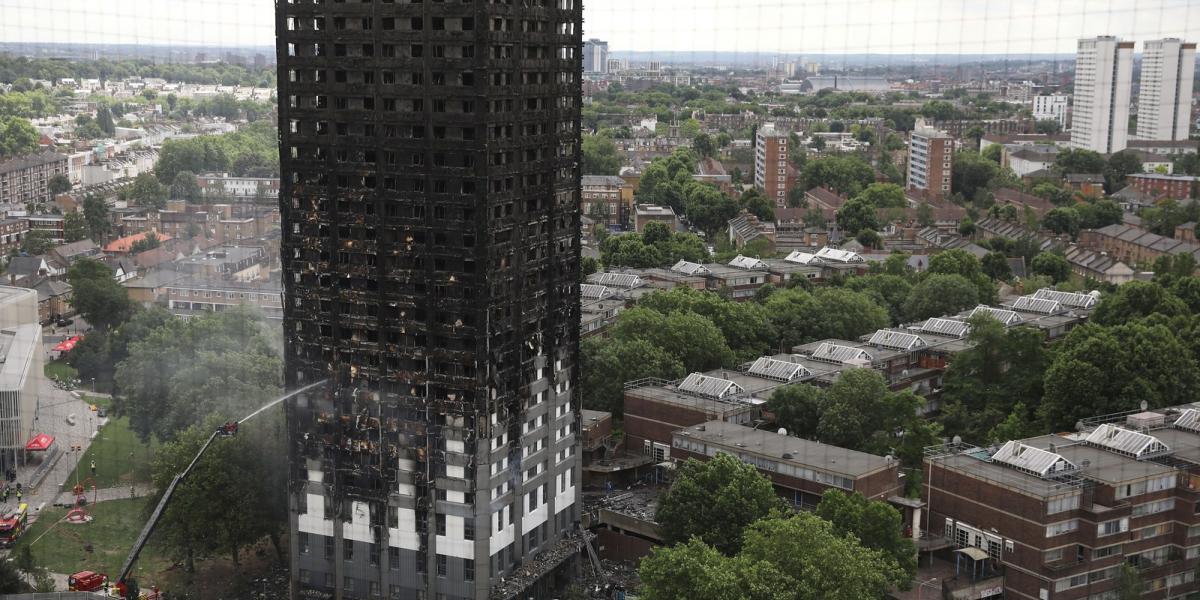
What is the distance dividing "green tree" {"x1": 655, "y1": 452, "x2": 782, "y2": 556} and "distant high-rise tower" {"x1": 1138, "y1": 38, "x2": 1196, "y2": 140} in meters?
44.3

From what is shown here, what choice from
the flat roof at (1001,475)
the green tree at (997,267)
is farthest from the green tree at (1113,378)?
the green tree at (997,267)

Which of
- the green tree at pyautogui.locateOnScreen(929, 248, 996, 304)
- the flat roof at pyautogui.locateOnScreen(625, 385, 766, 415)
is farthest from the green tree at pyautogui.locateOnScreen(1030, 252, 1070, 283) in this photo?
the flat roof at pyautogui.locateOnScreen(625, 385, 766, 415)

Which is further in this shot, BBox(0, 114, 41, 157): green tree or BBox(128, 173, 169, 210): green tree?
BBox(0, 114, 41, 157): green tree

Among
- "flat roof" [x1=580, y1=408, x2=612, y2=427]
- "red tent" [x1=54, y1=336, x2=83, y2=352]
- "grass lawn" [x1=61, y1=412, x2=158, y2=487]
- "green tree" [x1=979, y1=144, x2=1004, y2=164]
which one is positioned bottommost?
"grass lawn" [x1=61, y1=412, x2=158, y2=487]

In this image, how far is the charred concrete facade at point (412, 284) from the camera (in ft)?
45.7

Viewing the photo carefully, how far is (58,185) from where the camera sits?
130 ft

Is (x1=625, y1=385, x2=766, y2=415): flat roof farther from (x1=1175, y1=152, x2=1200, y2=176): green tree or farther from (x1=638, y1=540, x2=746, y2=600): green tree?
(x1=1175, y1=152, x2=1200, y2=176): green tree

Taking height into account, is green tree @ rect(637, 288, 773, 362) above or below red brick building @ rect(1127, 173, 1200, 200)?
below

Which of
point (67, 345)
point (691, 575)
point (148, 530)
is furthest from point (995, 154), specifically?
point (148, 530)

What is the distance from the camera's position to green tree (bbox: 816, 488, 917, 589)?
1445 centimetres

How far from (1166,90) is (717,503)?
4947cm

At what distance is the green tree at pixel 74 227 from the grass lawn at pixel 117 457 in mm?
13405

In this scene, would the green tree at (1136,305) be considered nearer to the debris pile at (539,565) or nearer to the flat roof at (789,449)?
the flat roof at (789,449)

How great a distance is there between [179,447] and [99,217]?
20.3m
